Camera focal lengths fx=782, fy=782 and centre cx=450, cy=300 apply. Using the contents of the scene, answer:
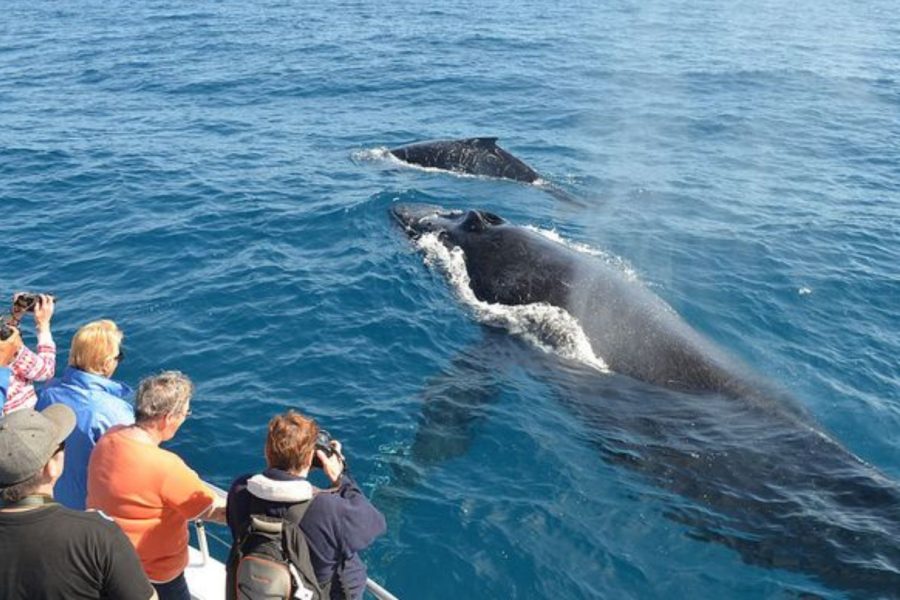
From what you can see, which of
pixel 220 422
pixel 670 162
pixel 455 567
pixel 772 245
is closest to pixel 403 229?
pixel 220 422

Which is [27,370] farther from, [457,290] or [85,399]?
[457,290]

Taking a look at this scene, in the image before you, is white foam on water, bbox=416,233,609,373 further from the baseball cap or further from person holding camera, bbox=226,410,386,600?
the baseball cap

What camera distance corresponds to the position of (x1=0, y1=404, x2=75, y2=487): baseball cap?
4879 millimetres

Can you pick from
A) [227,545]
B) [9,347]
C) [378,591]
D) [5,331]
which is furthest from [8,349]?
[378,591]

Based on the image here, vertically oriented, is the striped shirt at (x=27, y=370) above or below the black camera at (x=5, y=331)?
below

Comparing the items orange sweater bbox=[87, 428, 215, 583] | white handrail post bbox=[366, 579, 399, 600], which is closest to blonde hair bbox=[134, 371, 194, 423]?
orange sweater bbox=[87, 428, 215, 583]

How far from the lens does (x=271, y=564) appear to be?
5.60m

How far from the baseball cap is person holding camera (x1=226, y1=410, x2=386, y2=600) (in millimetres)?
1445

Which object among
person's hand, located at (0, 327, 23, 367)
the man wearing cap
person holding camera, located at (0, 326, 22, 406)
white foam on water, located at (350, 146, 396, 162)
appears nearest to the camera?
the man wearing cap

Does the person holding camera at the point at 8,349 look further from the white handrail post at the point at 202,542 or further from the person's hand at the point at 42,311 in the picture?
the white handrail post at the point at 202,542

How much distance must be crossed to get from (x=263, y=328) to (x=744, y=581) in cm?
1031

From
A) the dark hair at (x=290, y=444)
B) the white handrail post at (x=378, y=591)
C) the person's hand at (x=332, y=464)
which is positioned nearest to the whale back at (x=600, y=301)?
the white handrail post at (x=378, y=591)

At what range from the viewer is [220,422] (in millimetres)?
12953

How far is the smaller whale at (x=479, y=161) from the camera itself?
25.7 meters
